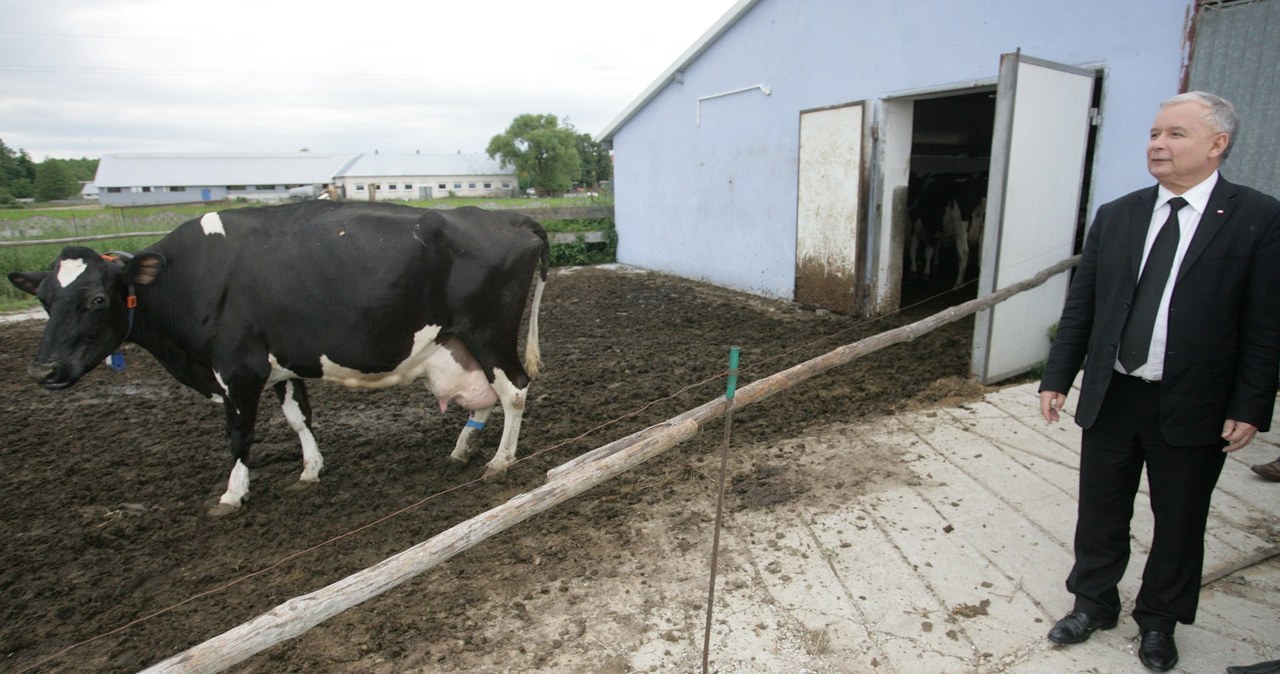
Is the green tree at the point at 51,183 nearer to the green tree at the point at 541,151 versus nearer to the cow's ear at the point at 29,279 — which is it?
the green tree at the point at 541,151

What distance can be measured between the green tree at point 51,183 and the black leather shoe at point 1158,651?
258 feet

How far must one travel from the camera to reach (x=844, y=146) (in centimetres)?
763

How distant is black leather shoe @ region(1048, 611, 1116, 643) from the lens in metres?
2.45

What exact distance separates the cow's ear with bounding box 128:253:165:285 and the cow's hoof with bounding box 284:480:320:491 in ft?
4.39

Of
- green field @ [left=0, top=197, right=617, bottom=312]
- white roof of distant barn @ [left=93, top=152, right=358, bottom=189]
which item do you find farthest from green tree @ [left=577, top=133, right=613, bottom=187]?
green field @ [left=0, top=197, right=617, bottom=312]

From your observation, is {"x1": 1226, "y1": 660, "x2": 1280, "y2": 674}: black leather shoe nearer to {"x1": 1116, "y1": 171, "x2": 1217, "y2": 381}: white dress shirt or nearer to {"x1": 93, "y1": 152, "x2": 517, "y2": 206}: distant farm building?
{"x1": 1116, "y1": 171, "x2": 1217, "y2": 381}: white dress shirt

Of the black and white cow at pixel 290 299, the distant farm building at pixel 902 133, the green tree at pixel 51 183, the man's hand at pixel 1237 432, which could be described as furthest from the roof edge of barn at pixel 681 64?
the green tree at pixel 51 183

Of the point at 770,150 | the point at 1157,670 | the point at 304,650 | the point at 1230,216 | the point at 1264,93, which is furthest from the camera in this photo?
the point at 770,150

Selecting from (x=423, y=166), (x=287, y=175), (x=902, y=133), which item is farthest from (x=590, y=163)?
(x=902, y=133)

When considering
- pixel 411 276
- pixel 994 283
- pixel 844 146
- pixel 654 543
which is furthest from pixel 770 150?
pixel 654 543

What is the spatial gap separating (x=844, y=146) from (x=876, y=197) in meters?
0.70

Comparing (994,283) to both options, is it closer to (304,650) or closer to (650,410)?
(650,410)

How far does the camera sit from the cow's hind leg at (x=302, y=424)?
408 cm

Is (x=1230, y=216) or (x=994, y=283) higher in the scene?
(x=1230, y=216)
